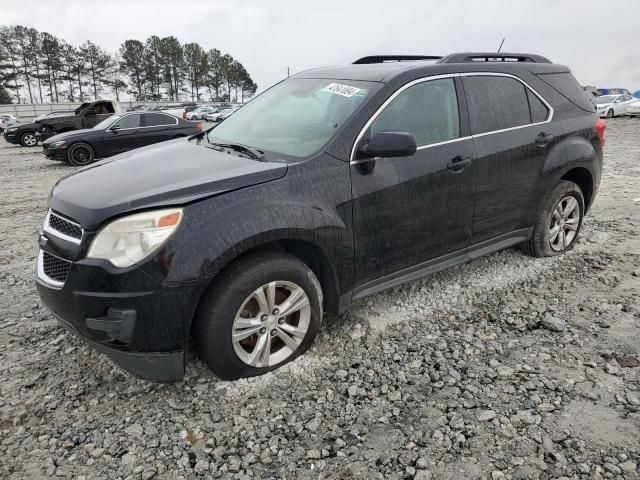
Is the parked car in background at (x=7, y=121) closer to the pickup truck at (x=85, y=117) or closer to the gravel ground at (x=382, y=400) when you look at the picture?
the pickup truck at (x=85, y=117)

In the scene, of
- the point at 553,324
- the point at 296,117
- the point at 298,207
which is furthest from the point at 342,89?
the point at 553,324

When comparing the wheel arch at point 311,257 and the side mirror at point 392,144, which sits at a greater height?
the side mirror at point 392,144

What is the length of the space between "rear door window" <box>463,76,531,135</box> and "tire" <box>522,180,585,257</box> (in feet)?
2.56

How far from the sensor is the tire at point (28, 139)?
1890cm

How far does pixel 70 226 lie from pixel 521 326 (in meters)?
2.97

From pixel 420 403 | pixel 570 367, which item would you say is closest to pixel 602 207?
pixel 570 367

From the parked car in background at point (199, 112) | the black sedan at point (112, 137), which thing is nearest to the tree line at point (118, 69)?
the parked car in background at point (199, 112)

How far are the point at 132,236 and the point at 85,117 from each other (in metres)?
16.0

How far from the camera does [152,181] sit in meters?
2.71

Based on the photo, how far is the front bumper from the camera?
240cm

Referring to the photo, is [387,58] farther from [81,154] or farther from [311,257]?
[81,154]

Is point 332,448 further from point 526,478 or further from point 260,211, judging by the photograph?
point 260,211

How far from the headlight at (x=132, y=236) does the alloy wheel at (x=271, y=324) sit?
22.9 inches

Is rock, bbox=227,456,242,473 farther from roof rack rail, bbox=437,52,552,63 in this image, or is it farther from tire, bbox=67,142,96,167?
tire, bbox=67,142,96,167
